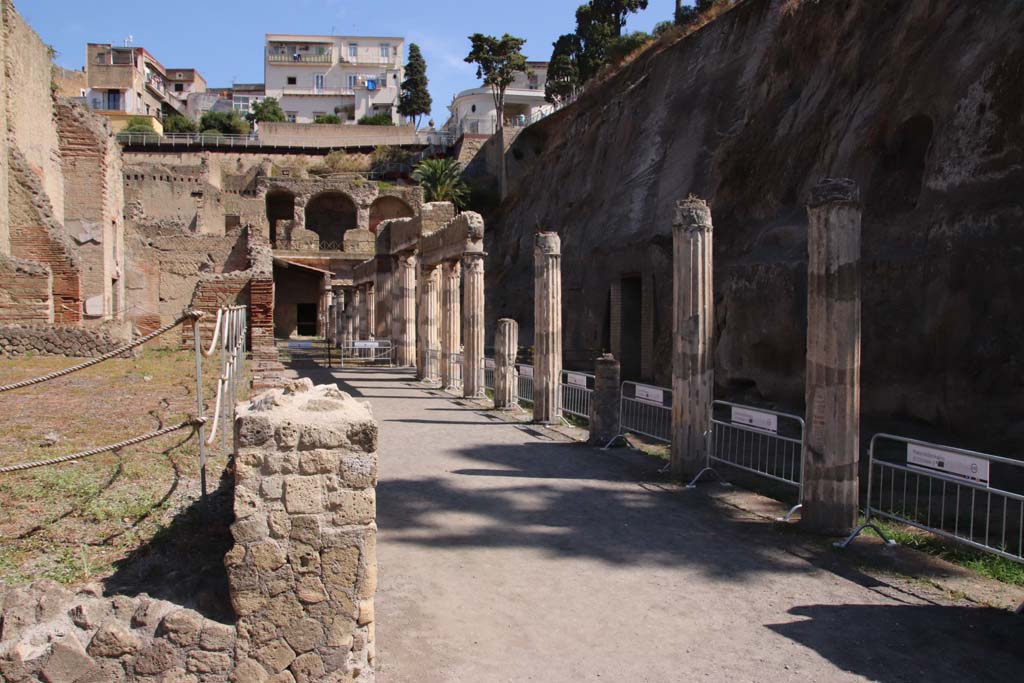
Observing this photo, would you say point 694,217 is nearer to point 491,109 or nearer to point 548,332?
point 548,332

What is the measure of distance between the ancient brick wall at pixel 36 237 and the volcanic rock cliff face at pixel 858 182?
41.9 feet

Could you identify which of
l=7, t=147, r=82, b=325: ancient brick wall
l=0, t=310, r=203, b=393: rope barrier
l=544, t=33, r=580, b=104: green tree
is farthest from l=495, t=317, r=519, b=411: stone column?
l=544, t=33, r=580, b=104: green tree

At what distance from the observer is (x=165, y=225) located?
34562mm

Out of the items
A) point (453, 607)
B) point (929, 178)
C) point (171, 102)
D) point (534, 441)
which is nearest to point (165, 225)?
point (534, 441)

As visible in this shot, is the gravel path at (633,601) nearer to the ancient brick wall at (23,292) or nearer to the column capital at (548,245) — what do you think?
the column capital at (548,245)

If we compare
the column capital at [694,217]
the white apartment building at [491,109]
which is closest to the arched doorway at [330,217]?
the white apartment building at [491,109]

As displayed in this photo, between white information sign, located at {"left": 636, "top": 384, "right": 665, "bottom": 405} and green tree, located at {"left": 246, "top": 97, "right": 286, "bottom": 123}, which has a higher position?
green tree, located at {"left": 246, "top": 97, "right": 286, "bottom": 123}

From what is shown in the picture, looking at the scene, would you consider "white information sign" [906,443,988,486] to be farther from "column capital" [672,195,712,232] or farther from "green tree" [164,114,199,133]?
"green tree" [164,114,199,133]

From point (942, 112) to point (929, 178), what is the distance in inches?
43.4

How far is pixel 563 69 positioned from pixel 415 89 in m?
23.7

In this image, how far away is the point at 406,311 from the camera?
22.6 metres

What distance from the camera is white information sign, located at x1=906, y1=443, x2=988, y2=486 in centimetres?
627

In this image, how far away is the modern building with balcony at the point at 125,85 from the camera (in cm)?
7025

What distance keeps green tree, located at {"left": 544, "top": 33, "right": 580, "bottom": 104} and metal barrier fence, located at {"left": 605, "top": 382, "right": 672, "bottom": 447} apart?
41.2m
